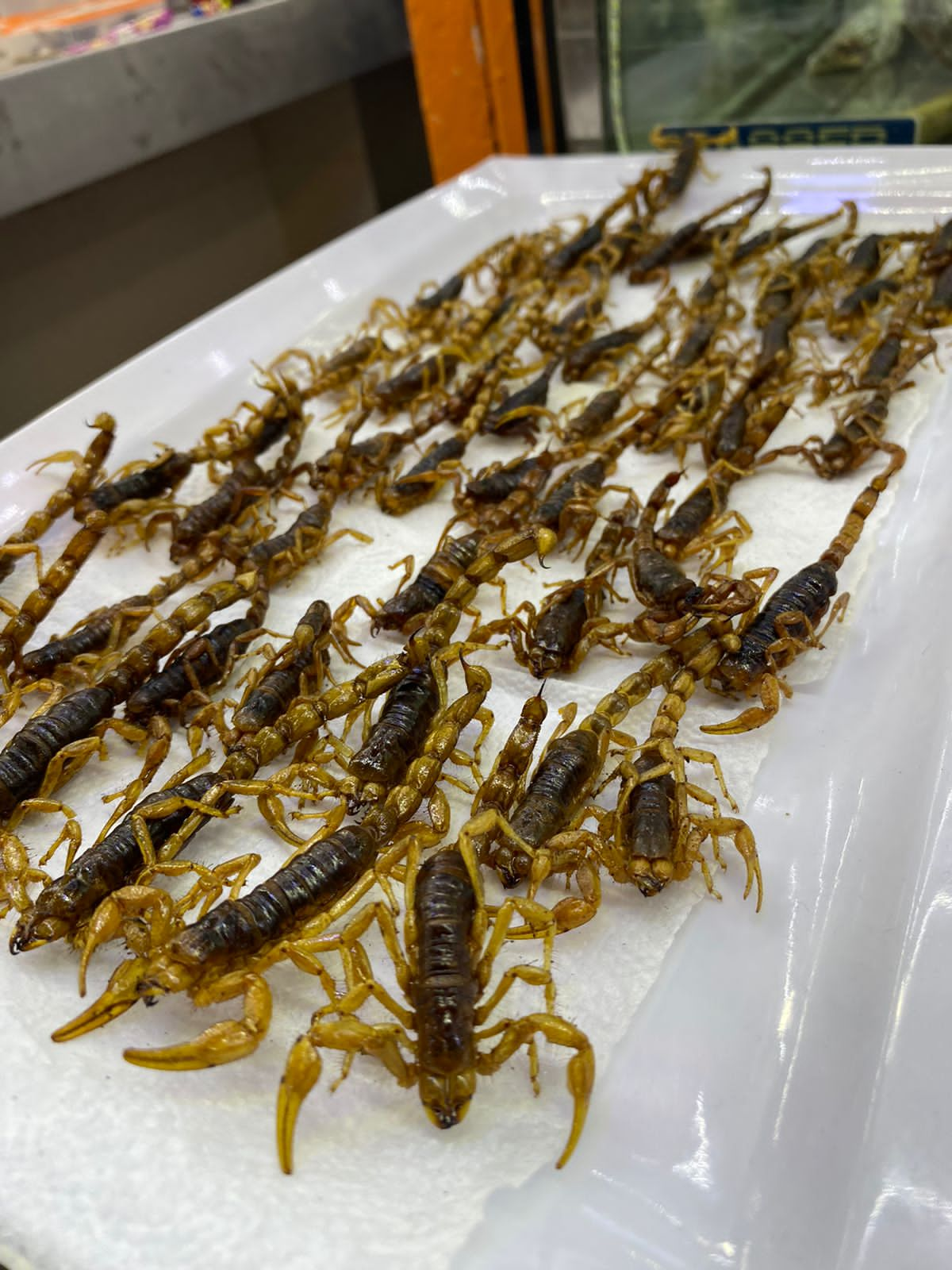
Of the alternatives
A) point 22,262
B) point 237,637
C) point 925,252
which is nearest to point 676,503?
point 237,637

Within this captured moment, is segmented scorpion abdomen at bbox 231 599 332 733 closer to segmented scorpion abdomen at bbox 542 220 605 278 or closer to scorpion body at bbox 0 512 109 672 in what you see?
scorpion body at bbox 0 512 109 672

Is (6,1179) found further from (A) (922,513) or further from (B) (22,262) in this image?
(B) (22,262)

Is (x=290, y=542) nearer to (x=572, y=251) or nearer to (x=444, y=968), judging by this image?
(x=444, y=968)

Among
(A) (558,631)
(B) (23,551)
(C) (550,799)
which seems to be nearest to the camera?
(C) (550,799)

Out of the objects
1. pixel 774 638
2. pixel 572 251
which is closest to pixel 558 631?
pixel 774 638

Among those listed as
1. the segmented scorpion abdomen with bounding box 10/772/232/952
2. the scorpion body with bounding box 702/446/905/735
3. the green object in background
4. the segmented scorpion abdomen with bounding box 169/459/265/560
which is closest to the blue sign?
the green object in background

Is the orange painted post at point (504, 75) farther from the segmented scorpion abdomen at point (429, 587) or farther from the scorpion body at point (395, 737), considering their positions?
the scorpion body at point (395, 737)

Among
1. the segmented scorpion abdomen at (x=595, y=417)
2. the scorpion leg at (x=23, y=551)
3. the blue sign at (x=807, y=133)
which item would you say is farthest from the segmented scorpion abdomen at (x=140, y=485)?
the blue sign at (x=807, y=133)
